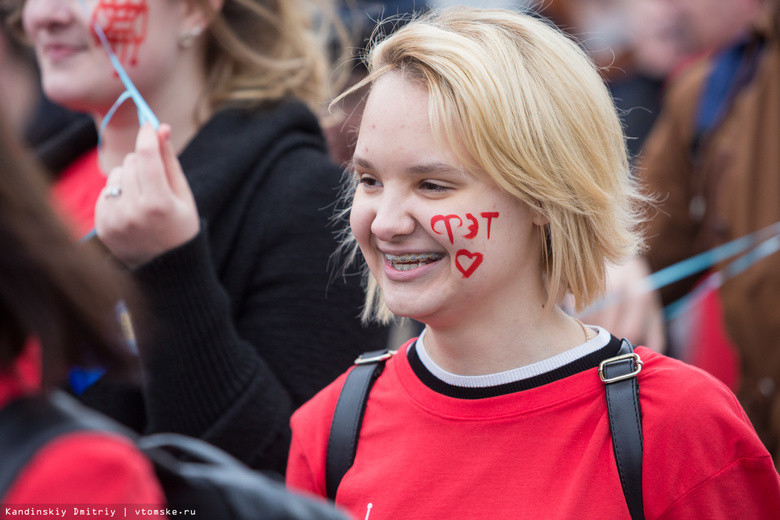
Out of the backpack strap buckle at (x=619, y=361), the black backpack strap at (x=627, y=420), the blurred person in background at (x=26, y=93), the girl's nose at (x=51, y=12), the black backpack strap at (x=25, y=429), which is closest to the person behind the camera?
the black backpack strap at (x=25, y=429)

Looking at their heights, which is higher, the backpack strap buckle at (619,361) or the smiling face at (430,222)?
the smiling face at (430,222)

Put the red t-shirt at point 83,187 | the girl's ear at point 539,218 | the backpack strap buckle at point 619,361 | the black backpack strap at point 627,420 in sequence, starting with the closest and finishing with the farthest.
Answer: the black backpack strap at point 627,420 < the backpack strap buckle at point 619,361 < the girl's ear at point 539,218 < the red t-shirt at point 83,187

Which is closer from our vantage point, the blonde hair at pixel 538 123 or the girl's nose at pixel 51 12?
the blonde hair at pixel 538 123

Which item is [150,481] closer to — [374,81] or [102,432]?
[102,432]

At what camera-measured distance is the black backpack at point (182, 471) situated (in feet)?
3.01

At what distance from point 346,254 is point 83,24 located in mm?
979

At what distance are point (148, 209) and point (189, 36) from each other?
2.59 ft

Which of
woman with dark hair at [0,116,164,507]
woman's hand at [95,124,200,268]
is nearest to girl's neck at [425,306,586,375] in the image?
woman's hand at [95,124,200,268]

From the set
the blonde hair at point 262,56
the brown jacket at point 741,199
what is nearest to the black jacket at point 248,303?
the blonde hair at point 262,56

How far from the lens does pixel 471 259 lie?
173cm

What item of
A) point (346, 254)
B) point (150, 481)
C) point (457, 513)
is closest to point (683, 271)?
point (346, 254)

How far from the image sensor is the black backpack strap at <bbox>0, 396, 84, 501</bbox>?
889 millimetres

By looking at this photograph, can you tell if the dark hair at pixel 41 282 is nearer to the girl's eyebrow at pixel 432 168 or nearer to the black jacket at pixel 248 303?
the girl's eyebrow at pixel 432 168

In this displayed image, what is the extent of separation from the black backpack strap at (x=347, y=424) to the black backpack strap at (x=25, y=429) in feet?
3.10
